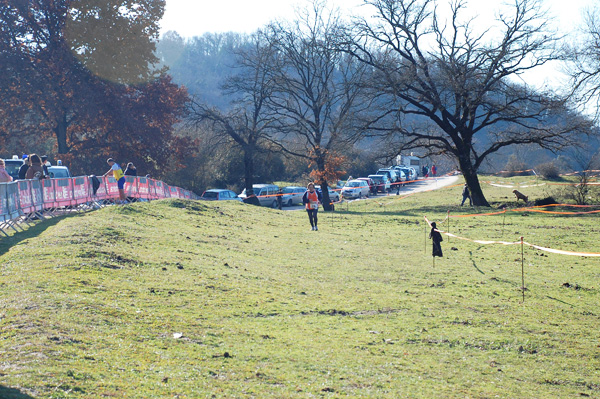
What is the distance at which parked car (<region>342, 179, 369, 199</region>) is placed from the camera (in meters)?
53.7

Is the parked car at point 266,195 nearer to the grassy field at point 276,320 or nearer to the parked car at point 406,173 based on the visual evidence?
the grassy field at point 276,320

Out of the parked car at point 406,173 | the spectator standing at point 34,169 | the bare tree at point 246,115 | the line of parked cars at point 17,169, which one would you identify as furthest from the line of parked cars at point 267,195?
the parked car at point 406,173

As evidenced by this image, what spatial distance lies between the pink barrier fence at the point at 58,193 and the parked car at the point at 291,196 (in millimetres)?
17761

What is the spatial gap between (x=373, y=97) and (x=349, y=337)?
2636 cm

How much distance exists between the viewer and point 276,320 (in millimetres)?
9078

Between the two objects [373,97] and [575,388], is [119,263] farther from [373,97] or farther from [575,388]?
[373,97]

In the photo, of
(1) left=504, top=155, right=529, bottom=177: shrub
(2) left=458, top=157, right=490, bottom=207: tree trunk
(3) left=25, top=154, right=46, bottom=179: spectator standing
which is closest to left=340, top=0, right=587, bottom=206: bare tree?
(2) left=458, top=157, right=490, bottom=207: tree trunk

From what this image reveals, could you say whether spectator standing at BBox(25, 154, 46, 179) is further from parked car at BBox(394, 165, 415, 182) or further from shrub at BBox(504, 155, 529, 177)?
shrub at BBox(504, 155, 529, 177)

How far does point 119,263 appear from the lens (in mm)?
11570

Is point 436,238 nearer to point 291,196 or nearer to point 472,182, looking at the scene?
point 472,182

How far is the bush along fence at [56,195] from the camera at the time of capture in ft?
50.8

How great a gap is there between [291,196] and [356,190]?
915 centimetres

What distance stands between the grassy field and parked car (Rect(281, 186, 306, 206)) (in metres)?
29.5

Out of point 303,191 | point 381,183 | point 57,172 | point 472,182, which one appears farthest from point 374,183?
point 57,172
